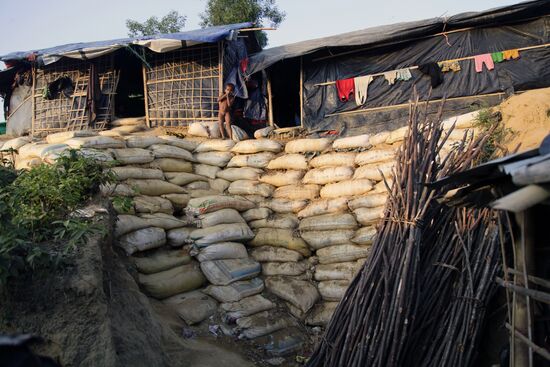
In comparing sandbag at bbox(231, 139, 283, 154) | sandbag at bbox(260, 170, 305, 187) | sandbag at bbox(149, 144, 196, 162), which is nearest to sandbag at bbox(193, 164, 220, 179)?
sandbag at bbox(149, 144, 196, 162)

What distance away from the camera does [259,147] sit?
723 centimetres

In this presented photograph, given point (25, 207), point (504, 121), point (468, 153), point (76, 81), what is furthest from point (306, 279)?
point (76, 81)

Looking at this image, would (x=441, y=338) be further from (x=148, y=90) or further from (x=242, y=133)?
(x=148, y=90)

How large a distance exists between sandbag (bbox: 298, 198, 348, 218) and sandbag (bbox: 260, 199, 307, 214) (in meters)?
0.10

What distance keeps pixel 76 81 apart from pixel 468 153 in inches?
337

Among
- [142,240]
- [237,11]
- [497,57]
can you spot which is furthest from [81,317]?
[237,11]

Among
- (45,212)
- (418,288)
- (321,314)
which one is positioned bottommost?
(321,314)

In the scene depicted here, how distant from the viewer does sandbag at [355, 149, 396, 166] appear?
6.04m

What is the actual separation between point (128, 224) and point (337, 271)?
2.43m

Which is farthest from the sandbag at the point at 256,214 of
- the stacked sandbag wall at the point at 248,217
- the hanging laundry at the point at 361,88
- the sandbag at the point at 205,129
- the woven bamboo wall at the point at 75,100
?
the woven bamboo wall at the point at 75,100

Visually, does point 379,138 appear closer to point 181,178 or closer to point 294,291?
point 294,291

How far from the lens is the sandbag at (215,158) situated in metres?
7.27

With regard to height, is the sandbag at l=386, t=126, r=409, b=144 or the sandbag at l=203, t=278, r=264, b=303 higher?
the sandbag at l=386, t=126, r=409, b=144

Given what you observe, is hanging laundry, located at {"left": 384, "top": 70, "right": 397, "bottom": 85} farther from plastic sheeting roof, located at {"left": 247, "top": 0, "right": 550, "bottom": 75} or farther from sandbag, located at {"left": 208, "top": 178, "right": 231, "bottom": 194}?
sandbag, located at {"left": 208, "top": 178, "right": 231, "bottom": 194}
